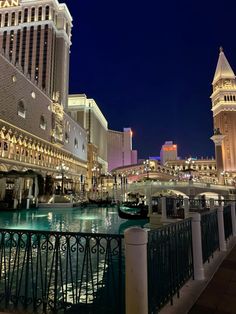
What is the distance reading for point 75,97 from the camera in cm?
9044

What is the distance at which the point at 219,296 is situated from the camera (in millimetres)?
3646

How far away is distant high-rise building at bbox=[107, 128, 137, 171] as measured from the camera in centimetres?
15212

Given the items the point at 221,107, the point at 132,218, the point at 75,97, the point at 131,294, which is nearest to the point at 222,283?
the point at 131,294

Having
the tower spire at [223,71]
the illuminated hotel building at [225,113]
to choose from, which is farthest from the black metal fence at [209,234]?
the tower spire at [223,71]

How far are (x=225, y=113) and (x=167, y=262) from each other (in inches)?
2952

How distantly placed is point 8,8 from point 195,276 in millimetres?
79067

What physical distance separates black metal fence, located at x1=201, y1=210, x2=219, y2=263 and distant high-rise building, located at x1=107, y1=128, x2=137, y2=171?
144666 mm

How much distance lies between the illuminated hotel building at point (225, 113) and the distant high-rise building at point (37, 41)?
42881mm

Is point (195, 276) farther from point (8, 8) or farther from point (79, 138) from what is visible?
point (8, 8)

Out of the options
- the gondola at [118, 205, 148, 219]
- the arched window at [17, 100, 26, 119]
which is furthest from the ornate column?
the gondola at [118, 205, 148, 219]

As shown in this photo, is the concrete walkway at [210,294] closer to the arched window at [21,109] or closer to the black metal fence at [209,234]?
the black metal fence at [209,234]

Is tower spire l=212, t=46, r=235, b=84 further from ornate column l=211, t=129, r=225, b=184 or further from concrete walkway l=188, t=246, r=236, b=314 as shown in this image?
concrete walkway l=188, t=246, r=236, b=314

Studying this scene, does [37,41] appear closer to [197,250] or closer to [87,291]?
[197,250]

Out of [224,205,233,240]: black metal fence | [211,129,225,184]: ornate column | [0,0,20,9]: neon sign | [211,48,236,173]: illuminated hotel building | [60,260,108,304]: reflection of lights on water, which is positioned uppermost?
[0,0,20,9]: neon sign
